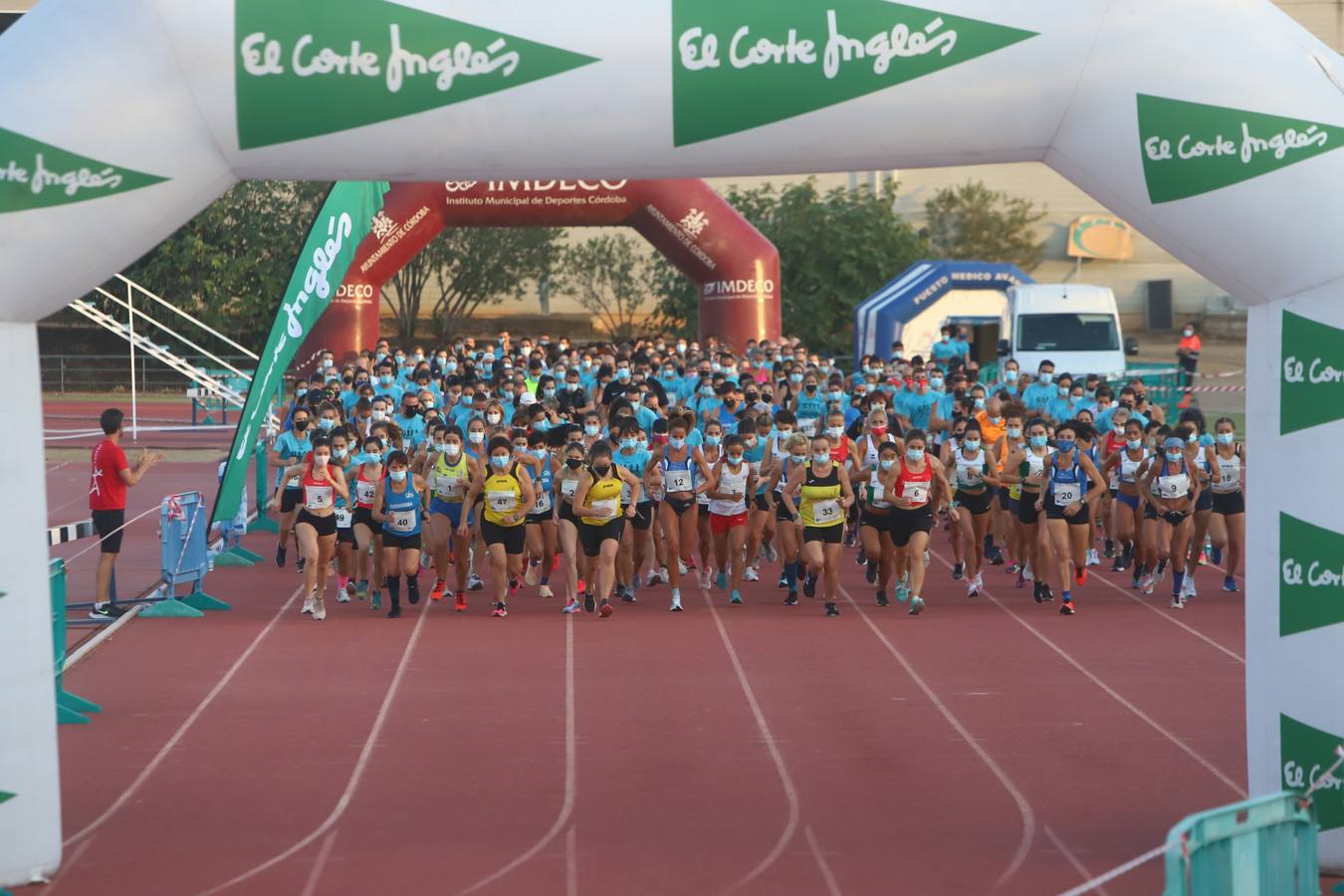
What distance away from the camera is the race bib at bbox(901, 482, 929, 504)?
14.3m

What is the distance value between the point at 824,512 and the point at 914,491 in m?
0.76

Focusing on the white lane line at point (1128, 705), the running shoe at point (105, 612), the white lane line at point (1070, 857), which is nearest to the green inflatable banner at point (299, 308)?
the running shoe at point (105, 612)

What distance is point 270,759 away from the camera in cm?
980

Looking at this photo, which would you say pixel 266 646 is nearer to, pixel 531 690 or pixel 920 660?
pixel 531 690

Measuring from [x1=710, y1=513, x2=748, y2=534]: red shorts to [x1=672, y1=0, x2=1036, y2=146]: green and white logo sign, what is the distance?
26.6 ft

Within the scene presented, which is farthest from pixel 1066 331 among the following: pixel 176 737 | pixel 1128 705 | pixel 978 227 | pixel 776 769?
pixel 978 227

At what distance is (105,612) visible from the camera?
14094 mm

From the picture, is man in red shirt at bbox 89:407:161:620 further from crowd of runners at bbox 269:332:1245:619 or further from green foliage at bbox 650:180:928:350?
green foliage at bbox 650:180:928:350

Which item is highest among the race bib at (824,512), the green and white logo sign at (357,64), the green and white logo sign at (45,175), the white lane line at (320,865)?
the green and white logo sign at (357,64)

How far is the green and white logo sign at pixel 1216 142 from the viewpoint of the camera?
7.17 meters

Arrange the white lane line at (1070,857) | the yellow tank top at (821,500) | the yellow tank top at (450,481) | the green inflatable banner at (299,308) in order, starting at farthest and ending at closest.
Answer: the green inflatable banner at (299,308) < the yellow tank top at (450,481) < the yellow tank top at (821,500) < the white lane line at (1070,857)

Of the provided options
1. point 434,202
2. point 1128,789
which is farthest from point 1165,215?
point 434,202

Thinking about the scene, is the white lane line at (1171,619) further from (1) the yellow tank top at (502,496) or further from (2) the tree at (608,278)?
(2) the tree at (608,278)

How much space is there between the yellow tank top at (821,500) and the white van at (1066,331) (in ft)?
43.3
